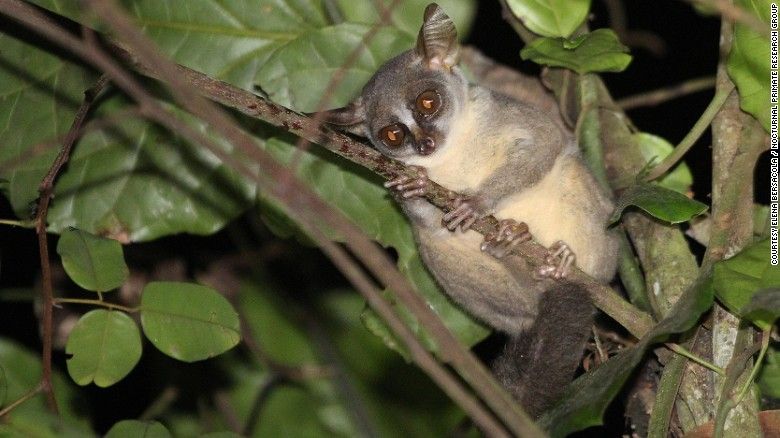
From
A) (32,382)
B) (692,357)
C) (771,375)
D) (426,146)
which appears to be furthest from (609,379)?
(32,382)

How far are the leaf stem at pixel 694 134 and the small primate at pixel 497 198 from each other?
232 millimetres

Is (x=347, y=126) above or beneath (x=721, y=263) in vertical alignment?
beneath

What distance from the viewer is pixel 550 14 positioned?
3506 millimetres

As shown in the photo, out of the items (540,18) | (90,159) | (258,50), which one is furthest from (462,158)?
(90,159)

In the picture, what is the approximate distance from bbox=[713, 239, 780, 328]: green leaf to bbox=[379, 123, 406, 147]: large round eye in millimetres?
1486

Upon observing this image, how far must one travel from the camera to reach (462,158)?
11.4ft

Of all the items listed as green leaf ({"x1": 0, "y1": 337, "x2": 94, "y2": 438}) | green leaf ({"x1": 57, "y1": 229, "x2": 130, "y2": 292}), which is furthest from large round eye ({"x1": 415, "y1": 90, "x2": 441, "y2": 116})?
green leaf ({"x1": 0, "y1": 337, "x2": 94, "y2": 438})

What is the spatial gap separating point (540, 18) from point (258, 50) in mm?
1176

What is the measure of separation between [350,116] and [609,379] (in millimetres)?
1680

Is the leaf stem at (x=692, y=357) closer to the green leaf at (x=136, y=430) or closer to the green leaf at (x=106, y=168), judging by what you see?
the green leaf at (x=136, y=430)

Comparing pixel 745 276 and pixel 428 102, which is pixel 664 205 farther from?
pixel 428 102

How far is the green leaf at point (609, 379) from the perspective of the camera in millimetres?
2254

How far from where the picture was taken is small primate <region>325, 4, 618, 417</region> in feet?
10.2

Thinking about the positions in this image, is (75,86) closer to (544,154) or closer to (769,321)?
(544,154)
